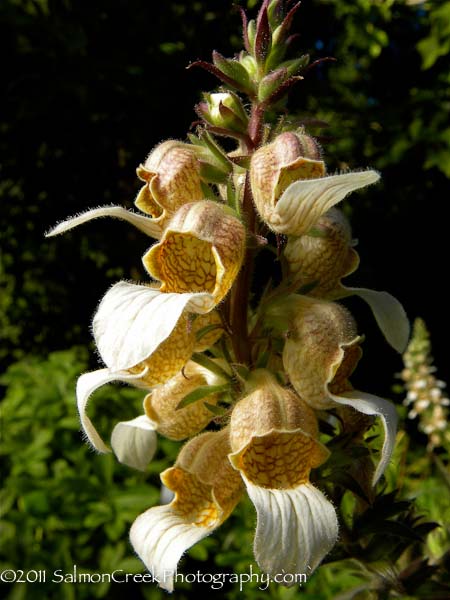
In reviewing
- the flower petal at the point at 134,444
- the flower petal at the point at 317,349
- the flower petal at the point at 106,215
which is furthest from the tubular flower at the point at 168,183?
the flower petal at the point at 134,444

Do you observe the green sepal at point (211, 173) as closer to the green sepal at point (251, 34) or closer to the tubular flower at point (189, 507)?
the green sepal at point (251, 34)

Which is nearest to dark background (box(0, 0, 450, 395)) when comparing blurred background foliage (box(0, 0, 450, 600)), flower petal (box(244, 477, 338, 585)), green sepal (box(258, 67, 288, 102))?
blurred background foliage (box(0, 0, 450, 600))

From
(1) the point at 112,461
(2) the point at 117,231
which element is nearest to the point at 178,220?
(1) the point at 112,461

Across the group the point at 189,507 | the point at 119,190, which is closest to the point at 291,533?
the point at 189,507

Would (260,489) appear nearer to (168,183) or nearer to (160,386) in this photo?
(160,386)

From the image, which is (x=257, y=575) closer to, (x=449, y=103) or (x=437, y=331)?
(x=449, y=103)

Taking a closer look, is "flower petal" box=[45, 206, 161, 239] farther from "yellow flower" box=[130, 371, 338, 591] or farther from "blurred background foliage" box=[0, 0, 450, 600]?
"blurred background foliage" box=[0, 0, 450, 600]

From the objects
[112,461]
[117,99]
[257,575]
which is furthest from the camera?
[117,99]
